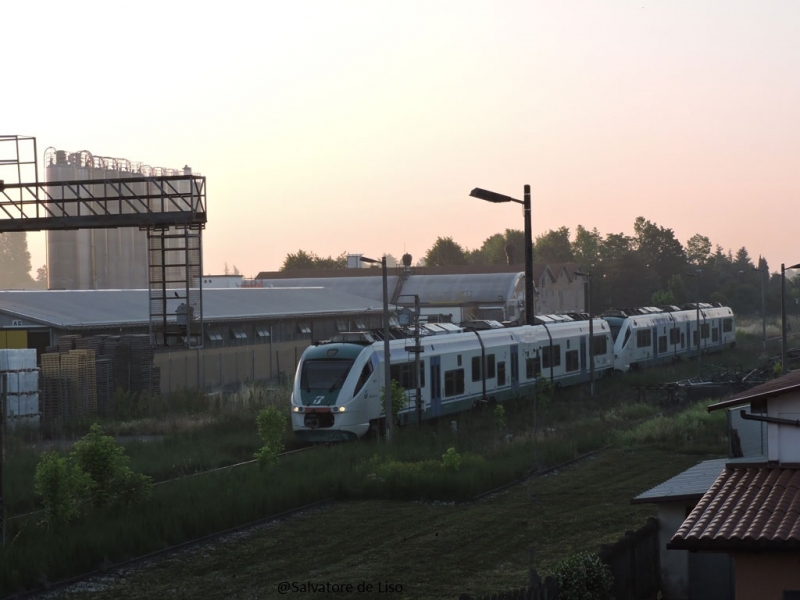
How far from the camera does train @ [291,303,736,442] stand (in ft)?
92.2

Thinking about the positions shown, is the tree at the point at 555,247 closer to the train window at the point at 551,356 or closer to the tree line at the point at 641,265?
the tree line at the point at 641,265

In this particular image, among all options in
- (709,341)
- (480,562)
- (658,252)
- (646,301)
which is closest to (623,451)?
(480,562)

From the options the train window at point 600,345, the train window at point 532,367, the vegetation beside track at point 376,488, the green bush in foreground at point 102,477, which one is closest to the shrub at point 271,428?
the vegetation beside track at point 376,488

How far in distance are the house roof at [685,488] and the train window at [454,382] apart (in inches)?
633

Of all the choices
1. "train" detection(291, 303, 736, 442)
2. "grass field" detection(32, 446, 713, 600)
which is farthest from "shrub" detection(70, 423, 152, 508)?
"train" detection(291, 303, 736, 442)

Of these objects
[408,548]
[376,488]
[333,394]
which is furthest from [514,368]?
[408,548]

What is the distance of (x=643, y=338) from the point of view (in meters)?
54.5

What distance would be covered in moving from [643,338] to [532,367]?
1505 cm

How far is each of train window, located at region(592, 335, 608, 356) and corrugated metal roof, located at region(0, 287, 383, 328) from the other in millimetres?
15590

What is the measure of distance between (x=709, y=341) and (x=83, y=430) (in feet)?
148

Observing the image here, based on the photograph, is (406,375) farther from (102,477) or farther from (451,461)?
(102,477)

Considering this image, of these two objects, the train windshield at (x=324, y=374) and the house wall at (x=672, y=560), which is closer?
the house wall at (x=672, y=560)

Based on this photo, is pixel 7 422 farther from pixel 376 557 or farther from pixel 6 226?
pixel 376 557

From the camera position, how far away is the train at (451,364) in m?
28.1
